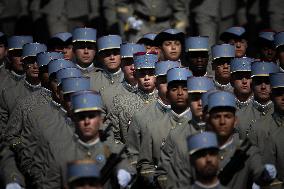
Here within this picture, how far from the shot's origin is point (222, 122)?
30.1 ft

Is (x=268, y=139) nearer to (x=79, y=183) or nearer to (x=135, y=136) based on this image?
(x=135, y=136)

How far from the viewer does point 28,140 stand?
10.7 metres

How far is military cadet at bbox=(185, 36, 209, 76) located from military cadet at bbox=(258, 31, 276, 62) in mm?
1291

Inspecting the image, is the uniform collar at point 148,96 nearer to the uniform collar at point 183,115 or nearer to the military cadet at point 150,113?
the military cadet at point 150,113

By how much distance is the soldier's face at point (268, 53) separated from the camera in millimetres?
12992

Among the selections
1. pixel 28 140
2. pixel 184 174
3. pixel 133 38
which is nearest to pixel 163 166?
pixel 184 174

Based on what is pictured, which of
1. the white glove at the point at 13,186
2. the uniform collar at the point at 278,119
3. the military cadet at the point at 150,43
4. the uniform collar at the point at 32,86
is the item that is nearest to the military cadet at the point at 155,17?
the military cadet at the point at 150,43

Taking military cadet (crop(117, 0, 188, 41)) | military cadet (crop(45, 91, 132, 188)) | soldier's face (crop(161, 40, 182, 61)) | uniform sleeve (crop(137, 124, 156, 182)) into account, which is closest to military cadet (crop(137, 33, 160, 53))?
soldier's face (crop(161, 40, 182, 61))

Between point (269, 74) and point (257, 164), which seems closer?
point (257, 164)

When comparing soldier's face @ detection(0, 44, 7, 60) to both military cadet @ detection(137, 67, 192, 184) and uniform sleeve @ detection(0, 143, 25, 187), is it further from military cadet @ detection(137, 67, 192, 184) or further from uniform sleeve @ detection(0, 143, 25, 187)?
military cadet @ detection(137, 67, 192, 184)

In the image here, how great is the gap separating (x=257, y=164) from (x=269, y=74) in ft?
6.98

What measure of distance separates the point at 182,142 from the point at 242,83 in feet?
7.57

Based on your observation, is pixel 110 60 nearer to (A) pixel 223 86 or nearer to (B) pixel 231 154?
(A) pixel 223 86

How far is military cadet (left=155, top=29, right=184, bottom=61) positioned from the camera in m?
12.8
